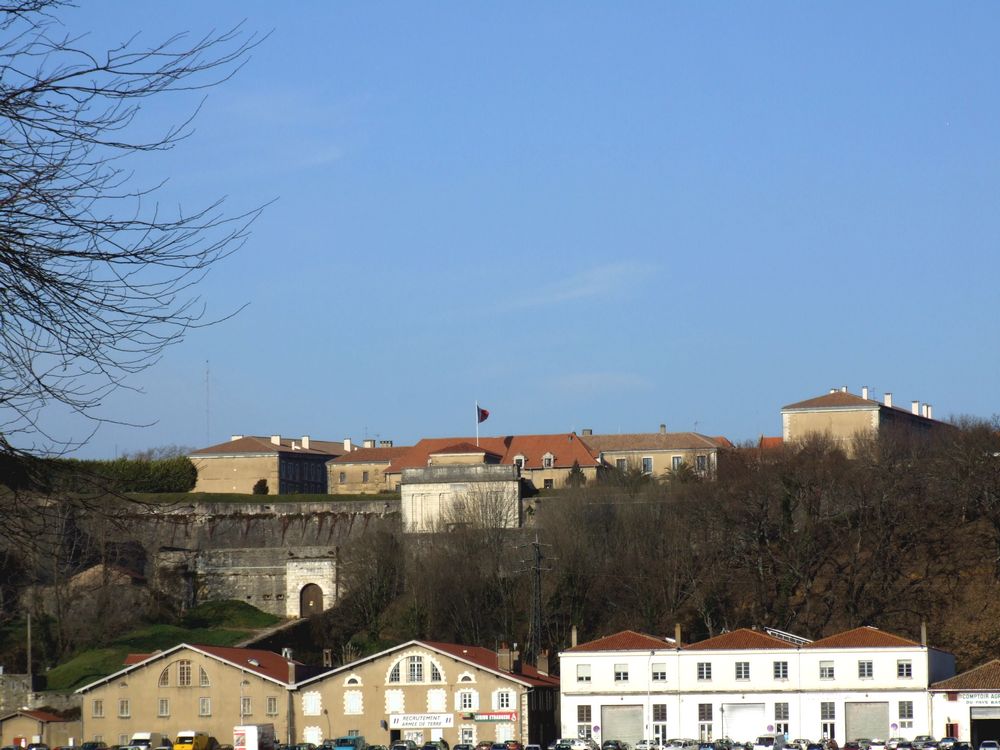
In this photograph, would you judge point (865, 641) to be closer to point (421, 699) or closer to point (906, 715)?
point (906, 715)

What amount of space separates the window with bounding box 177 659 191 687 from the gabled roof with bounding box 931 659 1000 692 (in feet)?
78.5

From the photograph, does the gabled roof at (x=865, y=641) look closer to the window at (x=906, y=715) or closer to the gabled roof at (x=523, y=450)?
the window at (x=906, y=715)

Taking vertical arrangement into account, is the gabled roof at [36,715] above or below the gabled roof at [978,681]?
below

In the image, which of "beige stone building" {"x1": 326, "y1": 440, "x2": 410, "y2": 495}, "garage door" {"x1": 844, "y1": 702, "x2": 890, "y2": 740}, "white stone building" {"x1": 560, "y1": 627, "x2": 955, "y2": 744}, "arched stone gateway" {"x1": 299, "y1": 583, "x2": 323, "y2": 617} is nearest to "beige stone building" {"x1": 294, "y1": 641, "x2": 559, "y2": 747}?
"white stone building" {"x1": 560, "y1": 627, "x2": 955, "y2": 744}

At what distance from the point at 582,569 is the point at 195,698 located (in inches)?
902

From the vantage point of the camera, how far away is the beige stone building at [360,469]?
104875 millimetres

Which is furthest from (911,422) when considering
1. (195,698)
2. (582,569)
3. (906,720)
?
(195,698)

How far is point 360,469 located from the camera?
348 ft

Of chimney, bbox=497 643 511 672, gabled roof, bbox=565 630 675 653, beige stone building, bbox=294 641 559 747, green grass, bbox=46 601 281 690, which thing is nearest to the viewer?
beige stone building, bbox=294 641 559 747

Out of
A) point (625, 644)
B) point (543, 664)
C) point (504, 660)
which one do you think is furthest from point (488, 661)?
point (625, 644)

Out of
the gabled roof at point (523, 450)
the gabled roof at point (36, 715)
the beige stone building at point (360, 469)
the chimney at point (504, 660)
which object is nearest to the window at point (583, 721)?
the chimney at point (504, 660)

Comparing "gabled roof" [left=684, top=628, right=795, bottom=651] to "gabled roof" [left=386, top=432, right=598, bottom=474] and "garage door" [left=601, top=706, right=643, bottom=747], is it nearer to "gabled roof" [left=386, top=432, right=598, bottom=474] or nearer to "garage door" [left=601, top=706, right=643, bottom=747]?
"garage door" [left=601, top=706, right=643, bottom=747]

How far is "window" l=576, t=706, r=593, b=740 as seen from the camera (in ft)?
171

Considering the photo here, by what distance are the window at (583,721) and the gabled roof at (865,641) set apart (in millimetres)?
7226
